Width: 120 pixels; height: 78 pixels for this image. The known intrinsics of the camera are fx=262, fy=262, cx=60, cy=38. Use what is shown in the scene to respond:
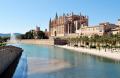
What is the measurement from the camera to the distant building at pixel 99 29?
397ft

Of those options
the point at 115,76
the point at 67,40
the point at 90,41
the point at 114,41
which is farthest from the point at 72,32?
the point at 115,76

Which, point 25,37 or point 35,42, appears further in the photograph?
point 25,37

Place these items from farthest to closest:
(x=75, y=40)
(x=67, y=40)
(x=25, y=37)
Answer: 1. (x=25, y=37)
2. (x=67, y=40)
3. (x=75, y=40)

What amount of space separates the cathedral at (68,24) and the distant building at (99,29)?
9.18 m

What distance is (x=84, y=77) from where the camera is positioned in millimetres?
26094

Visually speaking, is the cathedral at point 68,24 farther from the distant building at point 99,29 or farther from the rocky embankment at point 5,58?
the rocky embankment at point 5,58

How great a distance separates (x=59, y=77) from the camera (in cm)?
2584

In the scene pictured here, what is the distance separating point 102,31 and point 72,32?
35.9 m

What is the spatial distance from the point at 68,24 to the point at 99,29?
113 ft

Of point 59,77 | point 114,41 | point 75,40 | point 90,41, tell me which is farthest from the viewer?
point 75,40

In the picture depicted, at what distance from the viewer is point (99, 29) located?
124812 mm

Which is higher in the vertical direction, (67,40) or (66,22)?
(66,22)

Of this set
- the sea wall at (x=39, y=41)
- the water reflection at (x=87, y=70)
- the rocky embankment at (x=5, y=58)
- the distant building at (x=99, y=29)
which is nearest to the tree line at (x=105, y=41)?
the distant building at (x=99, y=29)

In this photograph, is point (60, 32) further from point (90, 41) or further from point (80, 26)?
point (90, 41)
